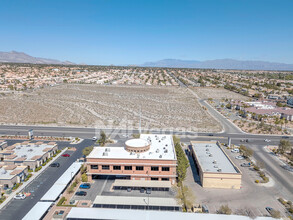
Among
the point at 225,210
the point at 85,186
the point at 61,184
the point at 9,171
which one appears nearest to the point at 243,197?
the point at 225,210

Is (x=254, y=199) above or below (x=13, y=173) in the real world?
below

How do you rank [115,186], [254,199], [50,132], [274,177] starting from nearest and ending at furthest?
1. [254,199]
2. [115,186]
3. [274,177]
4. [50,132]

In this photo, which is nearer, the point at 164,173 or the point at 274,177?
the point at 164,173

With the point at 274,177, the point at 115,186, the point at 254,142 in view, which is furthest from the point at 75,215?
the point at 254,142

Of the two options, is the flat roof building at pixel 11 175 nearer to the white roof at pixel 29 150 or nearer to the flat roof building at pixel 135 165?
the white roof at pixel 29 150

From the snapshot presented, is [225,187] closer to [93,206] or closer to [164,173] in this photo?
[164,173]

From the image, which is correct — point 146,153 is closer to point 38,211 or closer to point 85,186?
point 85,186
